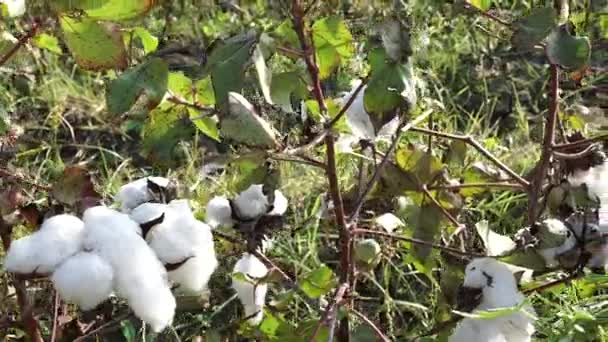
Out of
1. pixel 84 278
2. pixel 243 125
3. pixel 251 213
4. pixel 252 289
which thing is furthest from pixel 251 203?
pixel 84 278

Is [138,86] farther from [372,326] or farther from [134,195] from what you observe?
[372,326]

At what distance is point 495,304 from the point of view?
3.24 feet

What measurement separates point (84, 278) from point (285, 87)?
38 cm

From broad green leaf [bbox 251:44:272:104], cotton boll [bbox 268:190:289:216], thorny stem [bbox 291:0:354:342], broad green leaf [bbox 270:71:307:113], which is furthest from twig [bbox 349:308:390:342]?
broad green leaf [bbox 251:44:272:104]

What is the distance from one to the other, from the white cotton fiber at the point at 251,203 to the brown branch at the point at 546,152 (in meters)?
0.34

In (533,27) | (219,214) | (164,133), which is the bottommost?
(219,214)

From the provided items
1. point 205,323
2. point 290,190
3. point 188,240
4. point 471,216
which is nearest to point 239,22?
point 290,190

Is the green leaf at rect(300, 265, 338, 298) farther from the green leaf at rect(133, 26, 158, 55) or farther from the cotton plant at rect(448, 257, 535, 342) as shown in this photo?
the green leaf at rect(133, 26, 158, 55)

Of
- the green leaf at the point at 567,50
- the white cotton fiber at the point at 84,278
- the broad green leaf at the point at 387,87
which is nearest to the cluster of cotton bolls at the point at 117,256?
the white cotton fiber at the point at 84,278

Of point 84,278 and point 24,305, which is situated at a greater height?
→ point 84,278

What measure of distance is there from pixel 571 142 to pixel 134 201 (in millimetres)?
531

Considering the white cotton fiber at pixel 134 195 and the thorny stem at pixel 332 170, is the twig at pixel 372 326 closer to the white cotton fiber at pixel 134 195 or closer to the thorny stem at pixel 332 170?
the thorny stem at pixel 332 170

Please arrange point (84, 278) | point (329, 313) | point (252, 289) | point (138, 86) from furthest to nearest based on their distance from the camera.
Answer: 1. point (252, 289)
2. point (329, 313)
3. point (138, 86)
4. point (84, 278)

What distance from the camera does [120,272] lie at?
0.81m
